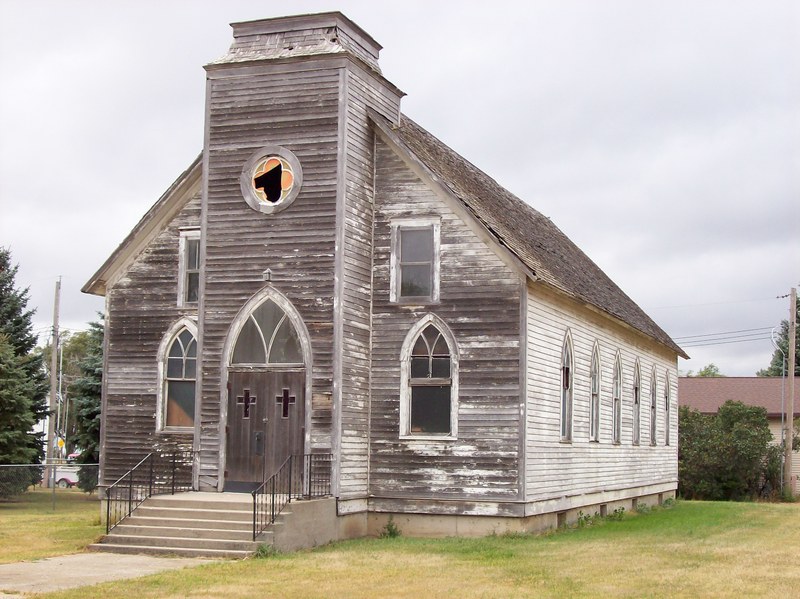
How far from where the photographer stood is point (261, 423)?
69.8 feet

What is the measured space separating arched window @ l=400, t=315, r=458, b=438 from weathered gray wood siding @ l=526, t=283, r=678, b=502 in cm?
147

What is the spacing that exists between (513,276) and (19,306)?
24.4 meters

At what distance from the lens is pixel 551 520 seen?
23.5 m

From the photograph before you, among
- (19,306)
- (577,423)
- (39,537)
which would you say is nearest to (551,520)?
(577,423)

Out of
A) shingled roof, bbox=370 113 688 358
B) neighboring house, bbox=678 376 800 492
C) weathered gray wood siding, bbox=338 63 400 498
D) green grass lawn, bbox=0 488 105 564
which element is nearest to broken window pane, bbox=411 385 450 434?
weathered gray wood siding, bbox=338 63 400 498

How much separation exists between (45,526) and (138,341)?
4.55m

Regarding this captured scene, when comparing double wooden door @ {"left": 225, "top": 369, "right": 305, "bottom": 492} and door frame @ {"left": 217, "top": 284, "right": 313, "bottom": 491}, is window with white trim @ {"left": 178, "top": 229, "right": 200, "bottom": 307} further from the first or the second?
double wooden door @ {"left": 225, "top": 369, "right": 305, "bottom": 492}

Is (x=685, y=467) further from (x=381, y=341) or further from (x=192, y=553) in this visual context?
(x=192, y=553)

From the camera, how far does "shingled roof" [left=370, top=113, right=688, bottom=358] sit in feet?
72.1

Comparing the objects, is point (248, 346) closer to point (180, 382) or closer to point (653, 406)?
point (180, 382)

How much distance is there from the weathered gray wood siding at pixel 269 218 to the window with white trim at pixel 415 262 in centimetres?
159

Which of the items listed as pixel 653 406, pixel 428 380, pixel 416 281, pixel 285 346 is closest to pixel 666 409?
pixel 653 406

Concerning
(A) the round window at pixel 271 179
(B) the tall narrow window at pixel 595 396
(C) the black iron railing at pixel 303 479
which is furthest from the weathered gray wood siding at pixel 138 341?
(B) the tall narrow window at pixel 595 396

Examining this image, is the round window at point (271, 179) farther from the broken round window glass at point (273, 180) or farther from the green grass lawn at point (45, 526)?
the green grass lawn at point (45, 526)
